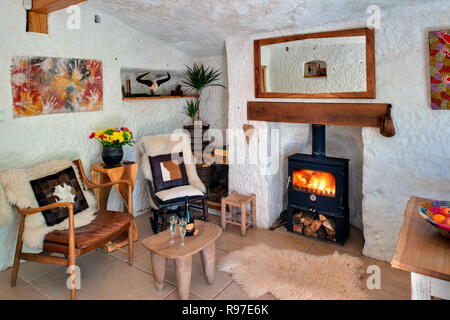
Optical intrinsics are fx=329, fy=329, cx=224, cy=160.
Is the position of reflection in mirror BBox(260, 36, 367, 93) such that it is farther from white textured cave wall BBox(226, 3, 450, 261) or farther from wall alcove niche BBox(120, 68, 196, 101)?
wall alcove niche BBox(120, 68, 196, 101)

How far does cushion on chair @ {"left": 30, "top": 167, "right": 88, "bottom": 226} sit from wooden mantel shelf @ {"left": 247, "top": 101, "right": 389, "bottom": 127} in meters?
1.86

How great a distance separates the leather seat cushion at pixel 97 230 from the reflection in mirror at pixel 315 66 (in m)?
1.91

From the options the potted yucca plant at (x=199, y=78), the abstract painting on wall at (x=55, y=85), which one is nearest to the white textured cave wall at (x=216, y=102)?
the potted yucca plant at (x=199, y=78)

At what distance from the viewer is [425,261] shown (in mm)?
1410

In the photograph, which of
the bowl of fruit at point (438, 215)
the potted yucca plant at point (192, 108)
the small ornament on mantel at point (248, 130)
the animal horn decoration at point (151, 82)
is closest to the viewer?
the bowl of fruit at point (438, 215)

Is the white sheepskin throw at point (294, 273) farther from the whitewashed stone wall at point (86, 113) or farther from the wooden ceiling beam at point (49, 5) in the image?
the wooden ceiling beam at point (49, 5)

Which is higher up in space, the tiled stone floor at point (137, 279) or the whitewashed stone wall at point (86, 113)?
the whitewashed stone wall at point (86, 113)

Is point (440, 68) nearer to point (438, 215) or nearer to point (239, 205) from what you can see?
point (438, 215)

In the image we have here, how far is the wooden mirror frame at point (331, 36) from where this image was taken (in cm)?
272

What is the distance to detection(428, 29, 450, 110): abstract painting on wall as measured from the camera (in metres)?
2.37

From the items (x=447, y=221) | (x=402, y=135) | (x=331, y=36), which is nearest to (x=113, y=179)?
(x=331, y=36)

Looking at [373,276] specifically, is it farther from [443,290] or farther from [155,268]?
[155,268]

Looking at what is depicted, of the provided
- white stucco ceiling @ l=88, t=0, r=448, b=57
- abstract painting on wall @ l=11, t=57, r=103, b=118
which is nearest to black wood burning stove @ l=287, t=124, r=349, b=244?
white stucco ceiling @ l=88, t=0, r=448, b=57

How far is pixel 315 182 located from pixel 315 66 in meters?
1.17
